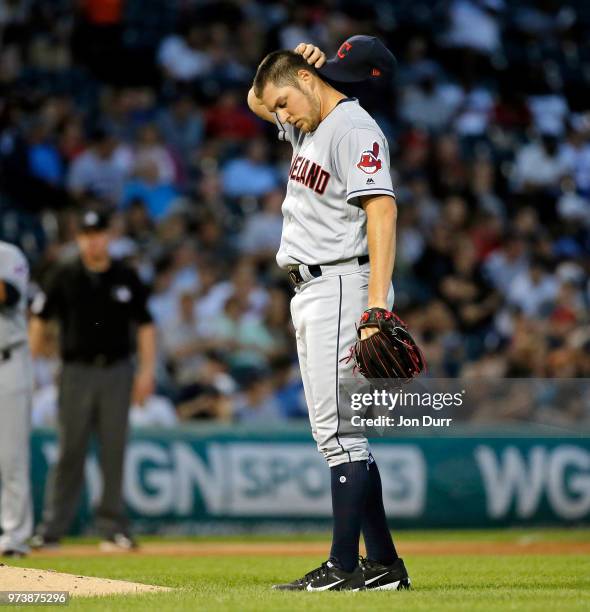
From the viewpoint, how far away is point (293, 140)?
564cm

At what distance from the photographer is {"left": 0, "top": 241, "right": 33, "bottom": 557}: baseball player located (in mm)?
7793

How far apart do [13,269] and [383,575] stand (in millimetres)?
3360

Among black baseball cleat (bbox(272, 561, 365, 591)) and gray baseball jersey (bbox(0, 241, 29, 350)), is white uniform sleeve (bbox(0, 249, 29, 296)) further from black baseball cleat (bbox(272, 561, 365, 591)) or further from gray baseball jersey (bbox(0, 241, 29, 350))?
black baseball cleat (bbox(272, 561, 365, 591))

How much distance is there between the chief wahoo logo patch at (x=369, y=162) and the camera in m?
5.17

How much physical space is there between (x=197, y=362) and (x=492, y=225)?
15.0ft

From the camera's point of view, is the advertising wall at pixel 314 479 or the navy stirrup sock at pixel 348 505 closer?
the navy stirrup sock at pixel 348 505

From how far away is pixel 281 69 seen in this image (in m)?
5.32

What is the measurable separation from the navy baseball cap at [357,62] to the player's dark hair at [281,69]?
0.13 metres

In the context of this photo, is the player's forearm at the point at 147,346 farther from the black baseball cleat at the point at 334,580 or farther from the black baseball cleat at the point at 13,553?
the black baseball cleat at the point at 334,580

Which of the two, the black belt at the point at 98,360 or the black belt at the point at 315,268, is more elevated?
the black belt at the point at 98,360

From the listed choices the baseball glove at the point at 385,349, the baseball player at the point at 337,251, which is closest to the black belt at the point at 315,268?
the baseball player at the point at 337,251

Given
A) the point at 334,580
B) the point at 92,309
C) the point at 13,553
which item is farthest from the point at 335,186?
the point at 92,309

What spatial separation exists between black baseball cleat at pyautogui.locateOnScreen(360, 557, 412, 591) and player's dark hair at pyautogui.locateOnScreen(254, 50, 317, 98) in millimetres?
2016

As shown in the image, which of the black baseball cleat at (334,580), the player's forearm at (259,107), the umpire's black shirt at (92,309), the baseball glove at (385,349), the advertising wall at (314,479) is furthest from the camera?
the advertising wall at (314,479)
